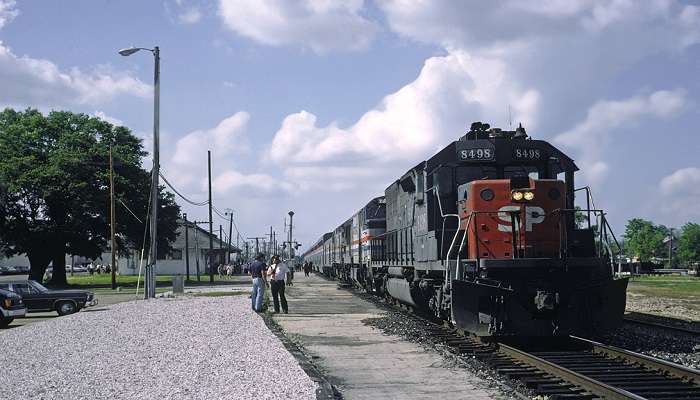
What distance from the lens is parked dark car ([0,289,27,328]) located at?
1981 centimetres

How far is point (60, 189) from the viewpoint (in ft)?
153

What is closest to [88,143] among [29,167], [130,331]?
[29,167]

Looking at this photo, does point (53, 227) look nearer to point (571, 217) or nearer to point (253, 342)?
point (253, 342)

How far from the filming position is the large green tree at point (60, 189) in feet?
153

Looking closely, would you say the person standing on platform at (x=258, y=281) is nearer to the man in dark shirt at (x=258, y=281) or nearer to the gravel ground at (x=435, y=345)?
the man in dark shirt at (x=258, y=281)

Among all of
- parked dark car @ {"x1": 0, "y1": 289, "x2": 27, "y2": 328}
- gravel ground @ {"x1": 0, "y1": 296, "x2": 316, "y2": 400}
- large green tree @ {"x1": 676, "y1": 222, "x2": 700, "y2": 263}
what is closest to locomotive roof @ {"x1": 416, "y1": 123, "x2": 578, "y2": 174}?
gravel ground @ {"x1": 0, "y1": 296, "x2": 316, "y2": 400}

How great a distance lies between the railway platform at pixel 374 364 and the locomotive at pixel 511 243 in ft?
4.10

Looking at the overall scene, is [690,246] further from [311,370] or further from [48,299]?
[311,370]

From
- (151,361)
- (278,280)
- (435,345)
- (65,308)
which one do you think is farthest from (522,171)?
(65,308)

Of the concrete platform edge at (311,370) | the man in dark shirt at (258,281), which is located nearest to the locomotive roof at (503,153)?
the concrete platform edge at (311,370)

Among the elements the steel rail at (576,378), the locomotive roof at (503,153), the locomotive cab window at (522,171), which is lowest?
the steel rail at (576,378)

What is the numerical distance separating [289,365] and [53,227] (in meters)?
42.4

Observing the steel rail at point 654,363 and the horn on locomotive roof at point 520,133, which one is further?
the horn on locomotive roof at point 520,133

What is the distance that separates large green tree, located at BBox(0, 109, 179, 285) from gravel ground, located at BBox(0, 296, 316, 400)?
3091 centimetres
